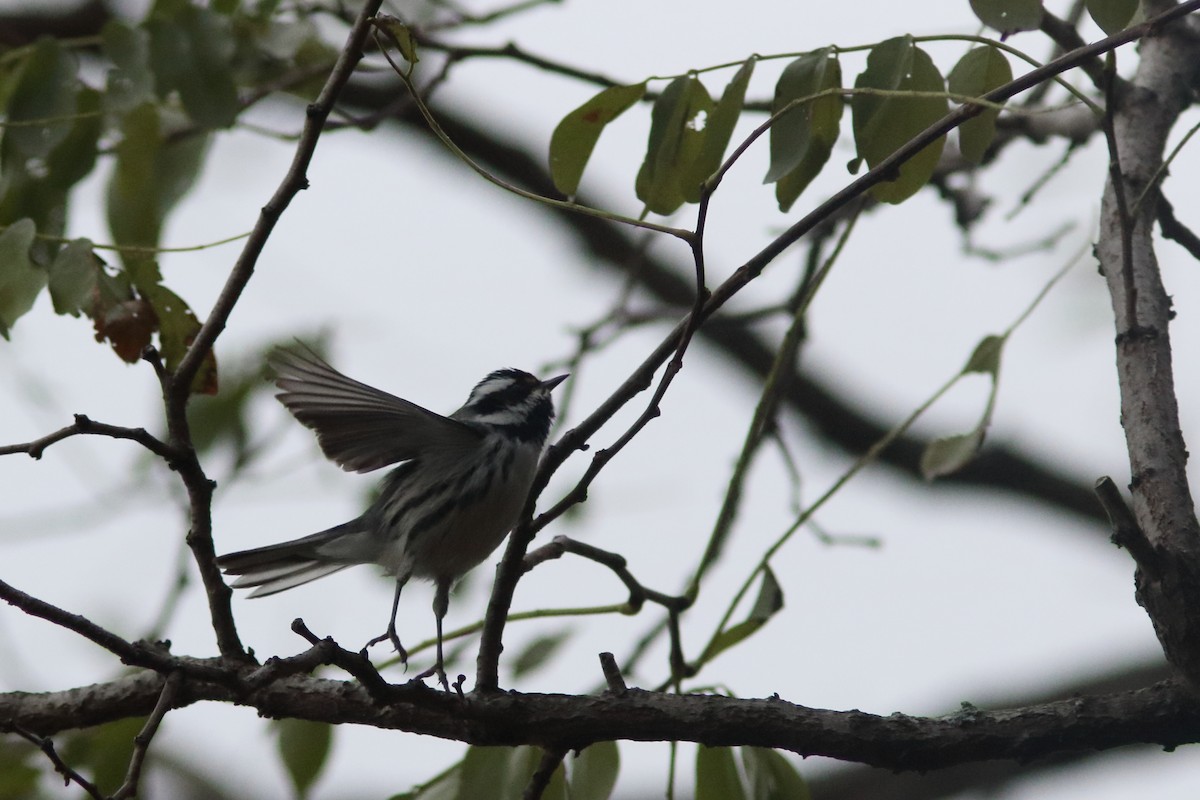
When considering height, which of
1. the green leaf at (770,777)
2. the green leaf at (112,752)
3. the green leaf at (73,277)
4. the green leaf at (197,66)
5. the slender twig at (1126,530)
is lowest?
the green leaf at (770,777)

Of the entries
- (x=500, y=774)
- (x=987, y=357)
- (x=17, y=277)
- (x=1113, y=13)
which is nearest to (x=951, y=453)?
(x=987, y=357)

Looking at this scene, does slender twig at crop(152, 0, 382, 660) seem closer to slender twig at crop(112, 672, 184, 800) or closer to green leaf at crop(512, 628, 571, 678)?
slender twig at crop(112, 672, 184, 800)

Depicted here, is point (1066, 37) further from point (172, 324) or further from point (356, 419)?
point (172, 324)

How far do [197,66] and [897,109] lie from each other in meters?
2.03

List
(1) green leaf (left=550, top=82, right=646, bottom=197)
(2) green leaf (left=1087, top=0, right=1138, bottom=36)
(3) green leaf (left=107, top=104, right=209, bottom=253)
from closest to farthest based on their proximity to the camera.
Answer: (2) green leaf (left=1087, top=0, right=1138, bottom=36) < (1) green leaf (left=550, top=82, right=646, bottom=197) < (3) green leaf (left=107, top=104, right=209, bottom=253)

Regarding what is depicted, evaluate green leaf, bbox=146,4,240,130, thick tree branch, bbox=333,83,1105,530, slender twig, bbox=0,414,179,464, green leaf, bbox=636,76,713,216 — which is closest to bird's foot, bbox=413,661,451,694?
slender twig, bbox=0,414,179,464

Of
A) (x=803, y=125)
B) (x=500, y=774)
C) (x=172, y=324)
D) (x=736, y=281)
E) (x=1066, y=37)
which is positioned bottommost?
(x=500, y=774)

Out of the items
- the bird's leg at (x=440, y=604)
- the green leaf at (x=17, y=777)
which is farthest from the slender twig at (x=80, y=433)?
the green leaf at (x=17, y=777)

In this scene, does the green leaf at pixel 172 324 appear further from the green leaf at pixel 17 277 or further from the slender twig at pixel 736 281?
the slender twig at pixel 736 281

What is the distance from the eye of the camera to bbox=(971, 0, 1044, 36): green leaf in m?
3.02

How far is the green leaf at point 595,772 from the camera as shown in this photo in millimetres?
3373

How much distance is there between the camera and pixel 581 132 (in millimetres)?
3275

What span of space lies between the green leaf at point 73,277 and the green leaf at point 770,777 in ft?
6.39

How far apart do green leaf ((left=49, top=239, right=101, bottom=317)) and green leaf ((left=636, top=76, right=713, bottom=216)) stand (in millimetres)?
1337
